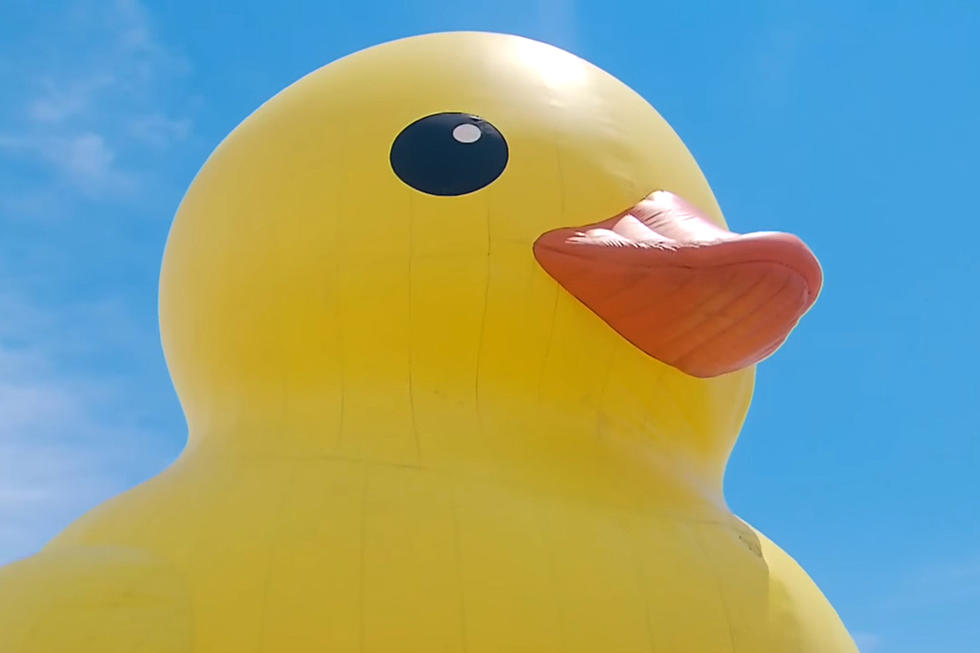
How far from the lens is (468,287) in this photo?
4656 millimetres

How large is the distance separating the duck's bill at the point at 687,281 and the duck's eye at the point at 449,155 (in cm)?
39

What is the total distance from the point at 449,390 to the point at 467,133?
3.57 feet

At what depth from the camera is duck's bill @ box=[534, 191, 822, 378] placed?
4.33 m

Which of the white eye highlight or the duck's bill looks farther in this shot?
the white eye highlight

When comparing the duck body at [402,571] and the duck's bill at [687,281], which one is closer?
the duck body at [402,571]

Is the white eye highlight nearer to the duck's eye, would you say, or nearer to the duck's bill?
the duck's eye

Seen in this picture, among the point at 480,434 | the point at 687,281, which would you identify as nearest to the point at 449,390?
the point at 480,434

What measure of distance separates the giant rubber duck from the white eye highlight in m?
0.01

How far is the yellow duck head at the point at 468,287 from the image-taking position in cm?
452

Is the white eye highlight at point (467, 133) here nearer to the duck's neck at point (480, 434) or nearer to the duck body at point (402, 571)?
the duck's neck at point (480, 434)

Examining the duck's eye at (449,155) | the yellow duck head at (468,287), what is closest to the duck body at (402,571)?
the yellow duck head at (468,287)

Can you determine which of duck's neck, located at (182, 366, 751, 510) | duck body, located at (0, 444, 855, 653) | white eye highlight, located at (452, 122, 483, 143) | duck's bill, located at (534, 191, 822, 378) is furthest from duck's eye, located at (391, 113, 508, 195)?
duck body, located at (0, 444, 855, 653)

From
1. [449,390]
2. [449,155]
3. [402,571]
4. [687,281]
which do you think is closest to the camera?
[402,571]

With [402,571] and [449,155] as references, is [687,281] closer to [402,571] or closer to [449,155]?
[449,155]
